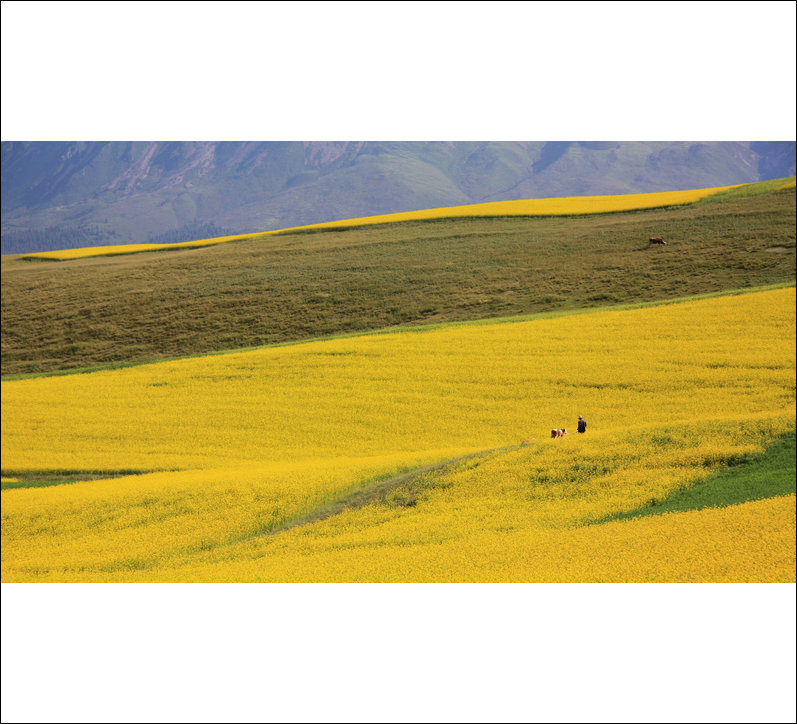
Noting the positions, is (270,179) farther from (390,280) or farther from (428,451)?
(428,451)

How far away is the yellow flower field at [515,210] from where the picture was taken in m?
30.7

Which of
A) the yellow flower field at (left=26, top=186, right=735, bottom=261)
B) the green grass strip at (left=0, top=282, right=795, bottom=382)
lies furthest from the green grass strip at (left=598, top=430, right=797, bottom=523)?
the yellow flower field at (left=26, top=186, right=735, bottom=261)

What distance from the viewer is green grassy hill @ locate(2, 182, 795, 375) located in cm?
2323

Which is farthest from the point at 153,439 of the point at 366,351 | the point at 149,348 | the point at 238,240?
the point at 238,240

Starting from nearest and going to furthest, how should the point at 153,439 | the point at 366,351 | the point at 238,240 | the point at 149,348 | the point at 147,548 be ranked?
the point at 147,548, the point at 153,439, the point at 366,351, the point at 149,348, the point at 238,240

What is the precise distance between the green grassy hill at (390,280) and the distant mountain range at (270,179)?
6.40 feet

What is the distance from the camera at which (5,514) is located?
12.9m

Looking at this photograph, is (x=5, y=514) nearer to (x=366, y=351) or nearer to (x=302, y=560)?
(x=302, y=560)

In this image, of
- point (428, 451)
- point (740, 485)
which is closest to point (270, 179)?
point (428, 451)

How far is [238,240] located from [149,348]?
13334 mm

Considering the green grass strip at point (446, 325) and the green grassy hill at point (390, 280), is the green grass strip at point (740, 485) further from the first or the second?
the green grassy hill at point (390, 280)

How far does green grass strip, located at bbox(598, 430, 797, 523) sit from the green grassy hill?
1113 cm

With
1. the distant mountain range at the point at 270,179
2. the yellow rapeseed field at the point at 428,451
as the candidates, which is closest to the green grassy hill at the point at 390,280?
the distant mountain range at the point at 270,179

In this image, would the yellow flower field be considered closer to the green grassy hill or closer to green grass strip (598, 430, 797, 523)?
the green grassy hill
